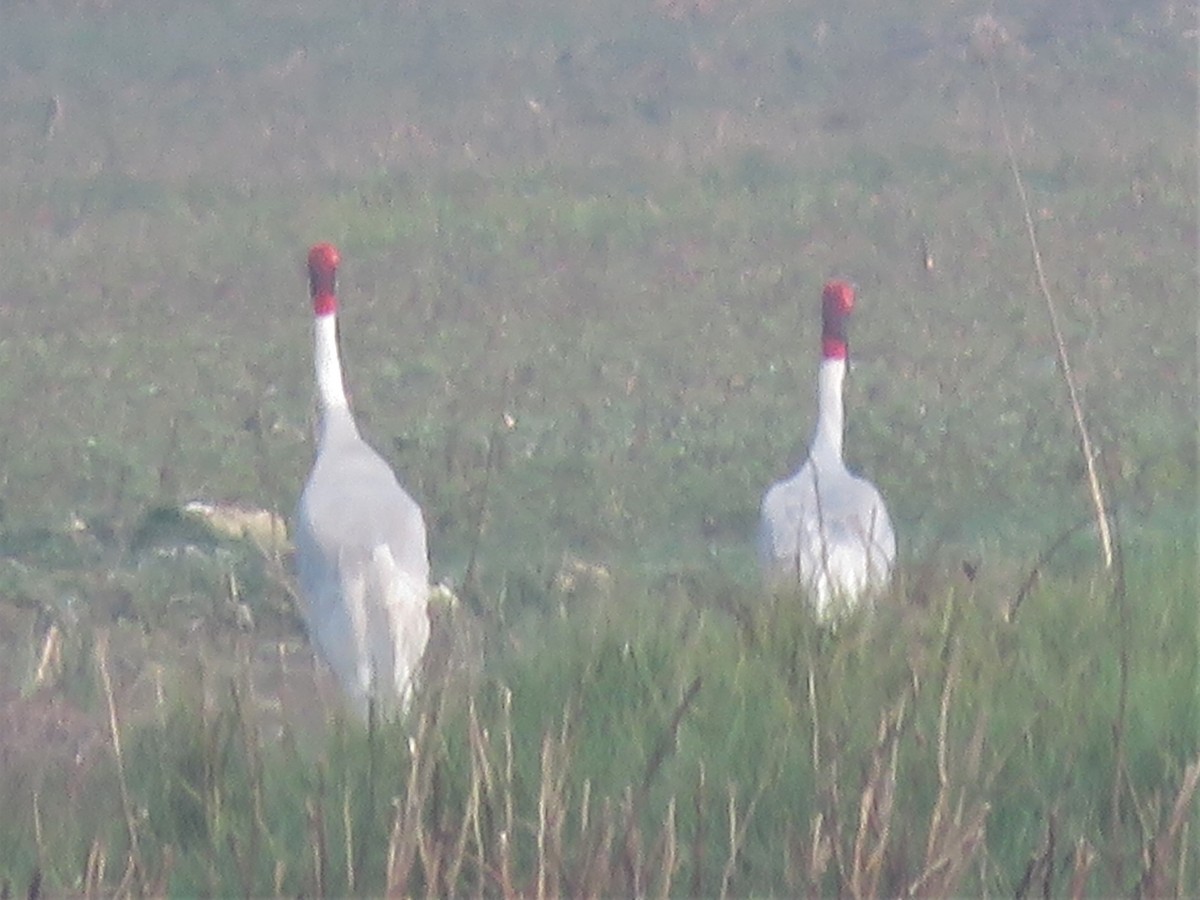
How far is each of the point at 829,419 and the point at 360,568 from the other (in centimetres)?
159

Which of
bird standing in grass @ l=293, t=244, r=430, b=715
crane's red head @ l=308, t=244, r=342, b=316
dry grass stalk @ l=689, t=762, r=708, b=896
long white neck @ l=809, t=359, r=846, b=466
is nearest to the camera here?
dry grass stalk @ l=689, t=762, r=708, b=896

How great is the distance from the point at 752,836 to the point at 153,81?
52.2ft

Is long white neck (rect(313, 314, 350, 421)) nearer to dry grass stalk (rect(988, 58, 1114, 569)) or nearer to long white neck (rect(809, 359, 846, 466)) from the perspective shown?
long white neck (rect(809, 359, 846, 466))

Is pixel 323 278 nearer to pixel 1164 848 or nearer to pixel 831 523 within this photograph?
pixel 831 523

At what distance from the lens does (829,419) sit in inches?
256

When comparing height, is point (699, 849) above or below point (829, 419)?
above

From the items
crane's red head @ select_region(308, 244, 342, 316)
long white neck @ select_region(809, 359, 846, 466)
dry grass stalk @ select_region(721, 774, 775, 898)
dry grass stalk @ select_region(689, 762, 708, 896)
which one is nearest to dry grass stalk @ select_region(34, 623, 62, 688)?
crane's red head @ select_region(308, 244, 342, 316)

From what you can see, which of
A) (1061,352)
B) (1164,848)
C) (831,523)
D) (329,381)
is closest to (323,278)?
(329,381)

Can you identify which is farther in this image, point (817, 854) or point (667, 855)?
point (817, 854)

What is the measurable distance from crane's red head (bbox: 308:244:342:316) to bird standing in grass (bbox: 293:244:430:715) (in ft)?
2.00

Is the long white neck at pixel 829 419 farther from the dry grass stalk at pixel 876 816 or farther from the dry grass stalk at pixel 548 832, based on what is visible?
the dry grass stalk at pixel 548 832

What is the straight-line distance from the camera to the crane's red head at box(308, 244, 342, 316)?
6605 mm

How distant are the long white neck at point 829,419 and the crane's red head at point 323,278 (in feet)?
3.90

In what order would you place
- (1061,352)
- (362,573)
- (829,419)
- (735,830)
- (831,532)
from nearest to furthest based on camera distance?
1. (735,830)
2. (1061,352)
3. (362,573)
4. (831,532)
5. (829,419)
